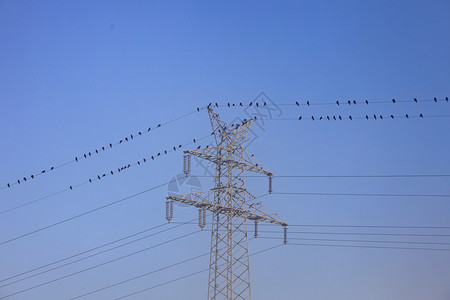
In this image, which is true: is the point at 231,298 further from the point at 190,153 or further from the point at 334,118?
the point at 334,118

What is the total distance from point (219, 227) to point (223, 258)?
2.60 m

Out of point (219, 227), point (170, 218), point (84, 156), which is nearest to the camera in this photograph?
point (170, 218)

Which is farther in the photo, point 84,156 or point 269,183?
point 84,156

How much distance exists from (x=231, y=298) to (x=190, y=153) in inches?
477

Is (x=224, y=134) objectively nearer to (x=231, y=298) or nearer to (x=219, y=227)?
(x=219, y=227)

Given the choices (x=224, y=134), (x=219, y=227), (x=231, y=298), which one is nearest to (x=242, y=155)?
(x=224, y=134)

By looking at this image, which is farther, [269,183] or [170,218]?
[269,183]

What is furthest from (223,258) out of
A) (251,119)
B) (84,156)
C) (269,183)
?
(84,156)

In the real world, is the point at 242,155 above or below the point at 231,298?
above

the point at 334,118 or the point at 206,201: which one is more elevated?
the point at 334,118

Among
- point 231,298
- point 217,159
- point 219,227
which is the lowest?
point 231,298

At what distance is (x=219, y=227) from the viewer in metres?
64.0

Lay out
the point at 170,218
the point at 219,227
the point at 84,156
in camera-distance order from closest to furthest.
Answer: the point at 170,218
the point at 219,227
the point at 84,156

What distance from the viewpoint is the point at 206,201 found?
6222cm
